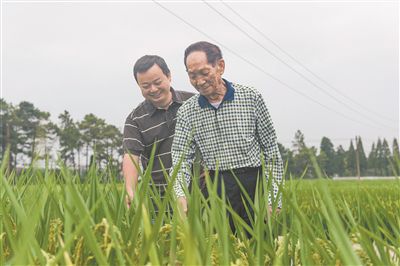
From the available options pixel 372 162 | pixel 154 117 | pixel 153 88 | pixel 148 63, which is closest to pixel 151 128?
pixel 154 117

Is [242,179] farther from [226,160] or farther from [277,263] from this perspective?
[277,263]

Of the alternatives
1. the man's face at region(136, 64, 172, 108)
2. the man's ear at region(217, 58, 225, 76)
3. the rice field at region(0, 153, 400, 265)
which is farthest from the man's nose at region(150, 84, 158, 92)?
the rice field at region(0, 153, 400, 265)

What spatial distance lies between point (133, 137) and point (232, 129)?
71cm

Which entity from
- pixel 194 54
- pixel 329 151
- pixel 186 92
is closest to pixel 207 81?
pixel 194 54

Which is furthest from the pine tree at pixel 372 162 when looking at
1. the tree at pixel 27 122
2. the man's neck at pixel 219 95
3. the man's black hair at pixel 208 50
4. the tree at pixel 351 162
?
the man's black hair at pixel 208 50

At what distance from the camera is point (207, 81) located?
237 centimetres

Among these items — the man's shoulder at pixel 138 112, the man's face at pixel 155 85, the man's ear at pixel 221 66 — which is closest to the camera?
the man's ear at pixel 221 66

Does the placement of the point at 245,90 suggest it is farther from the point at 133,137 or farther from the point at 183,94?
the point at 133,137

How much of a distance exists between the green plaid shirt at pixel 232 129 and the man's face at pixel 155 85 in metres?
0.30

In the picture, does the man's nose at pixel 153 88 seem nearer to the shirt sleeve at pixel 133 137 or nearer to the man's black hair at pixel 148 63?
the man's black hair at pixel 148 63

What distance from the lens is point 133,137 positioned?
291 cm

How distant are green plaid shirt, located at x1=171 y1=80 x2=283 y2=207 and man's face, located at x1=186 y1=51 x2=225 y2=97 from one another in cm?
14

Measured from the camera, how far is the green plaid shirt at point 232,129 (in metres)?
2.48

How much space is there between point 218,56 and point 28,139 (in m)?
56.8
